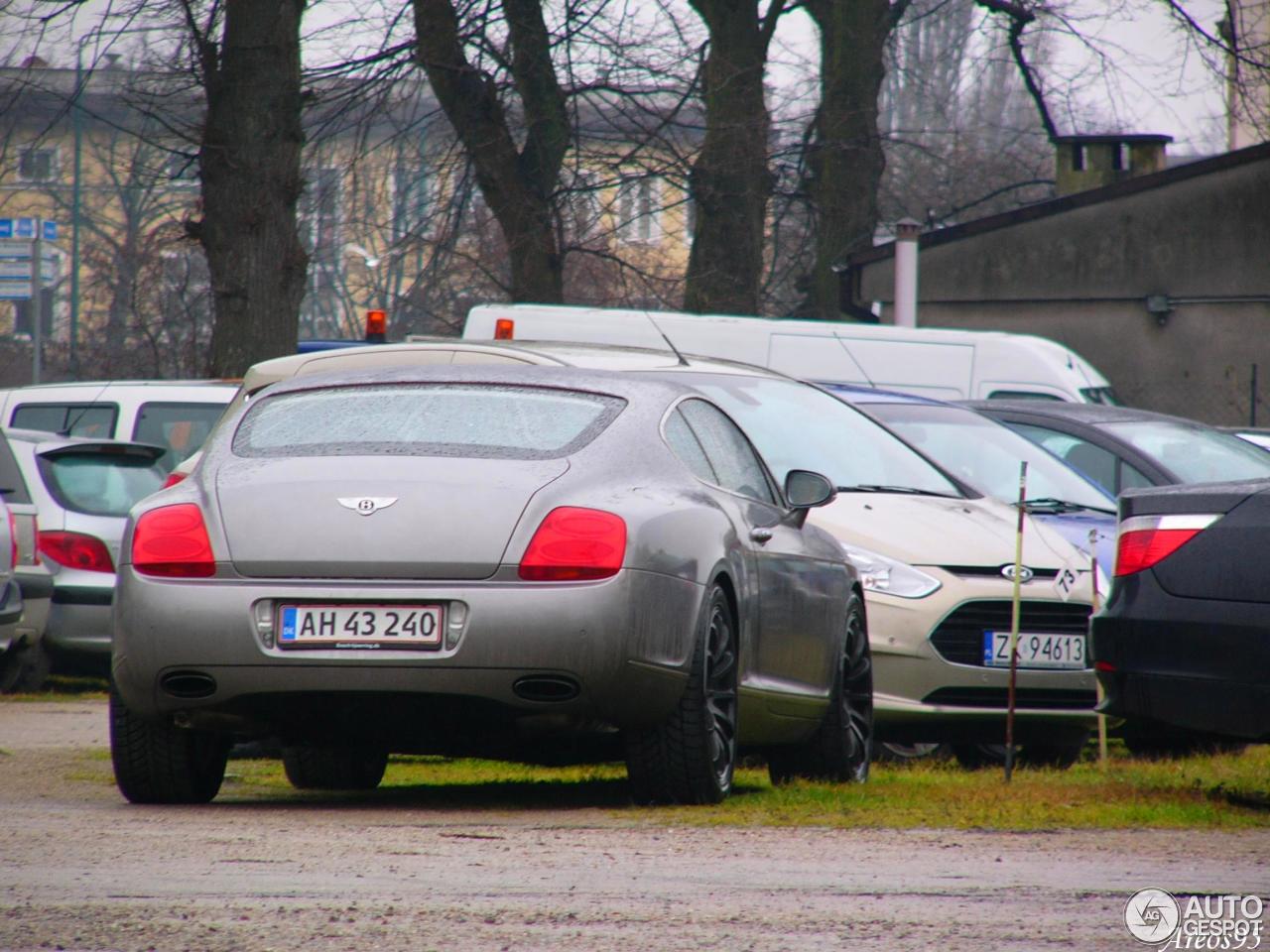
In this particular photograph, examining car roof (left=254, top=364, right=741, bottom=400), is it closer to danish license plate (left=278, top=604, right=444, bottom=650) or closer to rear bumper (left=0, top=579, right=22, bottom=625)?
danish license plate (left=278, top=604, right=444, bottom=650)

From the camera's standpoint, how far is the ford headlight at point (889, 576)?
920cm

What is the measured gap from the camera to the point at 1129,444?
40.5 feet

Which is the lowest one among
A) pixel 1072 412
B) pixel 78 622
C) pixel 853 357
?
pixel 78 622

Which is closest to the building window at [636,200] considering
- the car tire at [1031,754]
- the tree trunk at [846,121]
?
the tree trunk at [846,121]

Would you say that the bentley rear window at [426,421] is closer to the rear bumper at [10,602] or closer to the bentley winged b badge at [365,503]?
the bentley winged b badge at [365,503]

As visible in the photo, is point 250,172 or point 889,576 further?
point 250,172

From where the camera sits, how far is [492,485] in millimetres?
6648

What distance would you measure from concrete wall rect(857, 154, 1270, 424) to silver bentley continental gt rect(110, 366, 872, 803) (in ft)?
76.0

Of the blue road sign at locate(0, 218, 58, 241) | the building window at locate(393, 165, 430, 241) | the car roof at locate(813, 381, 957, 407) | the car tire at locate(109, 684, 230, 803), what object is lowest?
the car tire at locate(109, 684, 230, 803)

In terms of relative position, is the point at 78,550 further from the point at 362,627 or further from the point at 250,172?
the point at 362,627

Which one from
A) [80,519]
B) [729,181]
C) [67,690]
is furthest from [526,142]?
[80,519]

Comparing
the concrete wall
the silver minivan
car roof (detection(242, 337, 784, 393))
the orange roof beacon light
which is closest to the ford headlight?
car roof (detection(242, 337, 784, 393))

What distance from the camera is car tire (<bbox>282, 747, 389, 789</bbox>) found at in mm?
8133

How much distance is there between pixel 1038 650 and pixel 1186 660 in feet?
7.50
